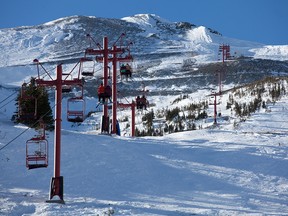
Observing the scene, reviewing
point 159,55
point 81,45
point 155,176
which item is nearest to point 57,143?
point 155,176

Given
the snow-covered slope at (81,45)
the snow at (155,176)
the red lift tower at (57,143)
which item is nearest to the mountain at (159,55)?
the snow-covered slope at (81,45)

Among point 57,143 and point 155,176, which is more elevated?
point 57,143

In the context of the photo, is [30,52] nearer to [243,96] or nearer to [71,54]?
[71,54]

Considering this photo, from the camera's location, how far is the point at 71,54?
164125 millimetres

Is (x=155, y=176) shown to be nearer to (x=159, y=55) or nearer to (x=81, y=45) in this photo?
(x=159, y=55)

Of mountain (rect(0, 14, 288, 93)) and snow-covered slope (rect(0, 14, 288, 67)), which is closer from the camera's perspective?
mountain (rect(0, 14, 288, 93))

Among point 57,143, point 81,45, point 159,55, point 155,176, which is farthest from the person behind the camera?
point 81,45

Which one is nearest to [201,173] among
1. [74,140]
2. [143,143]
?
[143,143]

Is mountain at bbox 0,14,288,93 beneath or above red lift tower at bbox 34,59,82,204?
above

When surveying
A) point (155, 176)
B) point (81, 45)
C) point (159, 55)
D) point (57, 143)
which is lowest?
point (155, 176)

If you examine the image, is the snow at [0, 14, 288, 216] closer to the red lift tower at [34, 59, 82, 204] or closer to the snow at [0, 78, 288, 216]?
the snow at [0, 78, 288, 216]

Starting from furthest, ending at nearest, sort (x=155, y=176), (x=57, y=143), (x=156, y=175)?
(x=156, y=175) < (x=155, y=176) < (x=57, y=143)

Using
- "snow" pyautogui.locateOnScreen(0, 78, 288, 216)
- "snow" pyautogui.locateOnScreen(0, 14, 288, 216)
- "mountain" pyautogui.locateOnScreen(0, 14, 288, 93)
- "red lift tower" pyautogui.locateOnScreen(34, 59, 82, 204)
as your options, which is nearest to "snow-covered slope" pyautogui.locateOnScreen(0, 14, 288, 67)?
"mountain" pyautogui.locateOnScreen(0, 14, 288, 93)

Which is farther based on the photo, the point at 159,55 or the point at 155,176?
the point at 159,55
